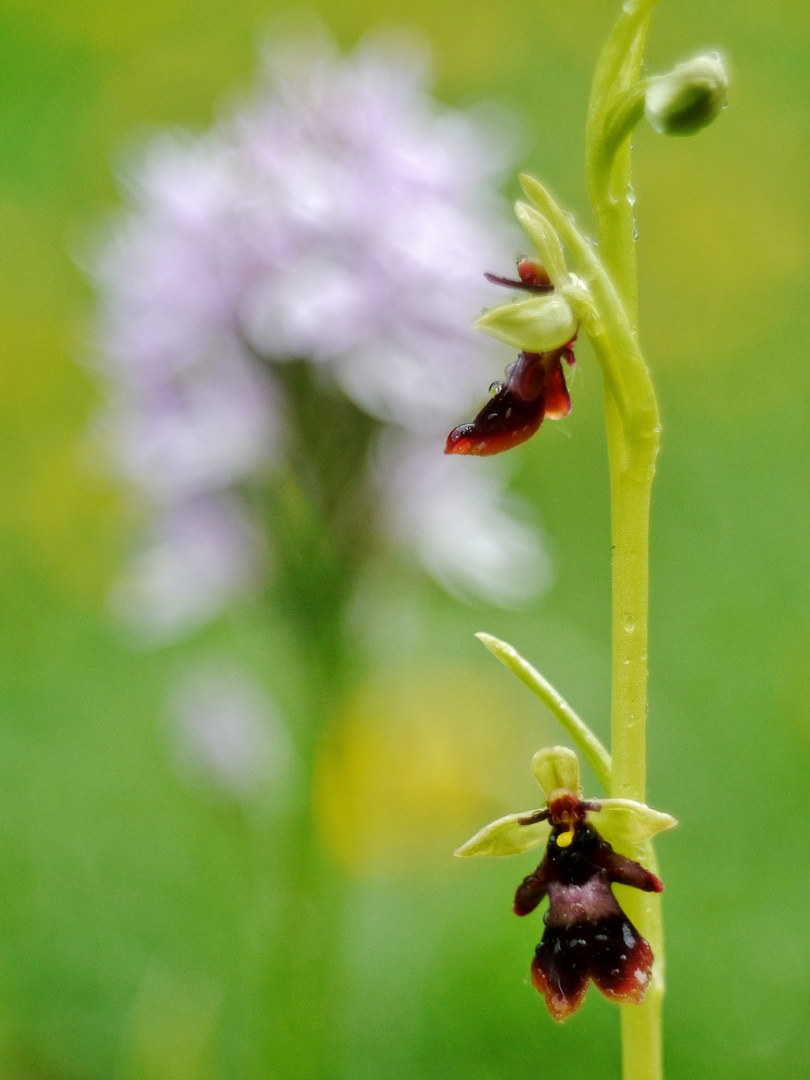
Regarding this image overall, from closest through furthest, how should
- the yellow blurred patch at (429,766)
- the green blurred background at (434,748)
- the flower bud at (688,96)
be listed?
1. the flower bud at (688,96)
2. the green blurred background at (434,748)
3. the yellow blurred patch at (429,766)

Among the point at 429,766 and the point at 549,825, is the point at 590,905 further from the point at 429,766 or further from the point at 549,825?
the point at 429,766

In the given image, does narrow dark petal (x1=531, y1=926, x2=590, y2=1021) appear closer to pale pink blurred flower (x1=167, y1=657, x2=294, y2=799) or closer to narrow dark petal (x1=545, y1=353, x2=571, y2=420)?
narrow dark petal (x1=545, y1=353, x2=571, y2=420)

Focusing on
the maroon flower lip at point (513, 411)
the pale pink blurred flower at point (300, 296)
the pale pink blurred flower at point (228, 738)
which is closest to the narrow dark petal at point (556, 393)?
the maroon flower lip at point (513, 411)

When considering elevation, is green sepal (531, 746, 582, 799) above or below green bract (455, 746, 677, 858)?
above

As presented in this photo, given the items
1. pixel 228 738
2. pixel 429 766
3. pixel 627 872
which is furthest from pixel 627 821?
pixel 429 766

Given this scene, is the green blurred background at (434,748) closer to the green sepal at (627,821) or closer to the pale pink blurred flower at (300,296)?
the pale pink blurred flower at (300,296)

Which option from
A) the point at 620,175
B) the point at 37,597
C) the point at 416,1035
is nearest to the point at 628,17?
the point at 620,175

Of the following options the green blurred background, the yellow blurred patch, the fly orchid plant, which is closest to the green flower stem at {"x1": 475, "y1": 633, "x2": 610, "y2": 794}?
the fly orchid plant
